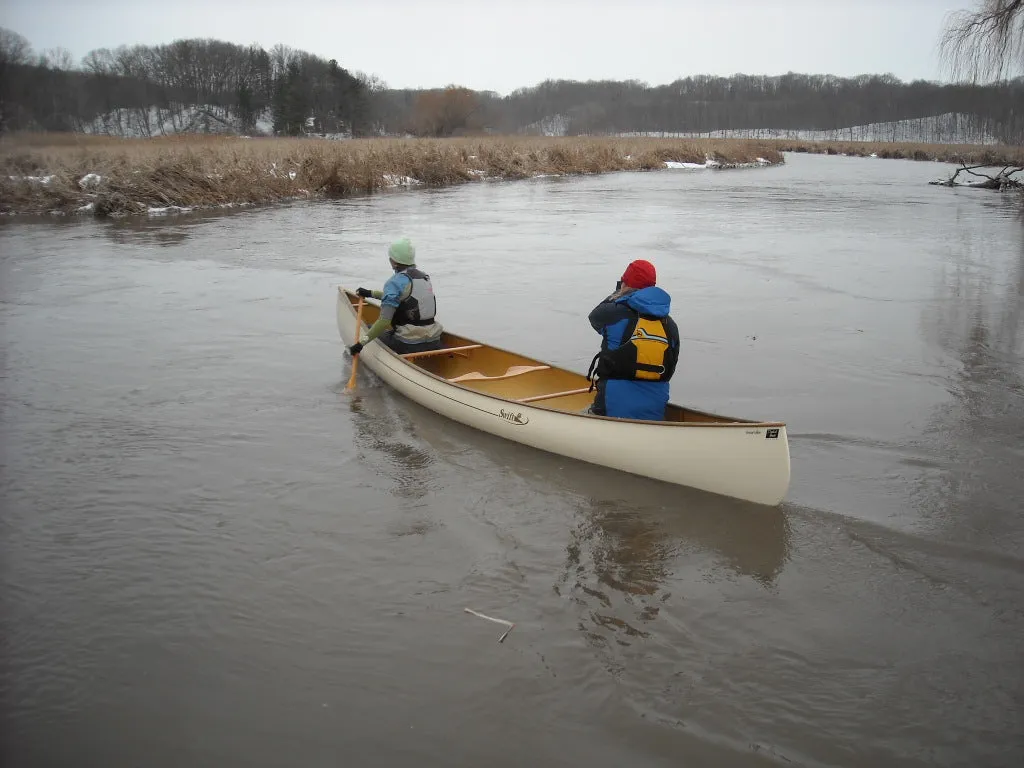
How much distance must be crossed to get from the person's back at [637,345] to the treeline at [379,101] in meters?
3.49

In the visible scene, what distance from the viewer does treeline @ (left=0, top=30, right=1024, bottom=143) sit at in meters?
5.30

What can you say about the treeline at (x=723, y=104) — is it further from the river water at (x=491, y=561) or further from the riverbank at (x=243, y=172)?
the river water at (x=491, y=561)

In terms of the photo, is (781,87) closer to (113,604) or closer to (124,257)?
(124,257)

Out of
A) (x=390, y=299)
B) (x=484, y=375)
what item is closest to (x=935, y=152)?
(x=484, y=375)

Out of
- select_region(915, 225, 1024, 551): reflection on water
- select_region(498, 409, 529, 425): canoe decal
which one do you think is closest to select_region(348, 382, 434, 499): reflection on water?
select_region(498, 409, 529, 425): canoe decal

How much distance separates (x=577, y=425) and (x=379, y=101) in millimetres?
80318

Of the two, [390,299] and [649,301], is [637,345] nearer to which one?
[649,301]

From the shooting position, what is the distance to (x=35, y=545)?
16.3 feet

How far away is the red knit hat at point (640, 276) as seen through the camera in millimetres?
5438

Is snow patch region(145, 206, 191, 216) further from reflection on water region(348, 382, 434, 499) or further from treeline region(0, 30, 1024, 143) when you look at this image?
reflection on water region(348, 382, 434, 499)

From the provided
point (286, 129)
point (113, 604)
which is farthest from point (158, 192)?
point (286, 129)

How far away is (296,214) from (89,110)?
15317 millimetres

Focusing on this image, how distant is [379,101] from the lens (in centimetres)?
7994

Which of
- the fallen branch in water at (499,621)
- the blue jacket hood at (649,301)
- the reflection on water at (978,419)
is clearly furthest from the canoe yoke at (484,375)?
the reflection on water at (978,419)
